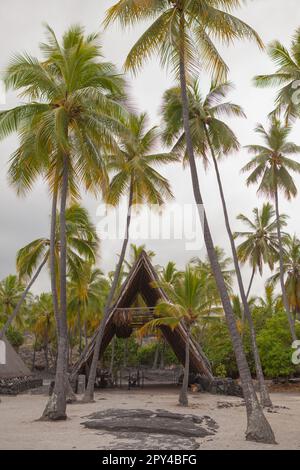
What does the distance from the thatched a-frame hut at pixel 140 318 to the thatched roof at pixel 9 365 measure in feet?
15.9

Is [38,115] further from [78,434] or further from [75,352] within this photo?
[75,352]

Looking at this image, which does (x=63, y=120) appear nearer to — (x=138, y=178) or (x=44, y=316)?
(x=138, y=178)

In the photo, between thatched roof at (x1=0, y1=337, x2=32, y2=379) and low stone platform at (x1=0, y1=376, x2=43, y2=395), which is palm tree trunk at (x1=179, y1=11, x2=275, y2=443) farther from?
thatched roof at (x1=0, y1=337, x2=32, y2=379)

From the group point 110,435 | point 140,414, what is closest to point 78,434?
point 110,435

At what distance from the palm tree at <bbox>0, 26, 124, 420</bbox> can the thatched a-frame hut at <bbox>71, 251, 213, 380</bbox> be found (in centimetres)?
874

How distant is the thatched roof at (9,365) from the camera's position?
26.0m

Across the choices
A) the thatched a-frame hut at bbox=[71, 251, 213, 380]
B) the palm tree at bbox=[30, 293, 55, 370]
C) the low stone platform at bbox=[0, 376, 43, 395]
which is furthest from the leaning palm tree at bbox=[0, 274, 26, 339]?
the thatched a-frame hut at bbox=[71, 251, 213, 380]

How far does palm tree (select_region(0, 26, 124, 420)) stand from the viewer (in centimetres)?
1307

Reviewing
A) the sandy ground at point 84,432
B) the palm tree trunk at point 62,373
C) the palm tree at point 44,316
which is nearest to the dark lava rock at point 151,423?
the sandy ground at point 84,432

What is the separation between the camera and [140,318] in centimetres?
2500

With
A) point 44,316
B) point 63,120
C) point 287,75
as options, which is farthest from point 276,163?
point 44,316

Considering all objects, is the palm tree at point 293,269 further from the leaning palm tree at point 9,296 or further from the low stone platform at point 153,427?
the leaning palm tree at point 9,296
